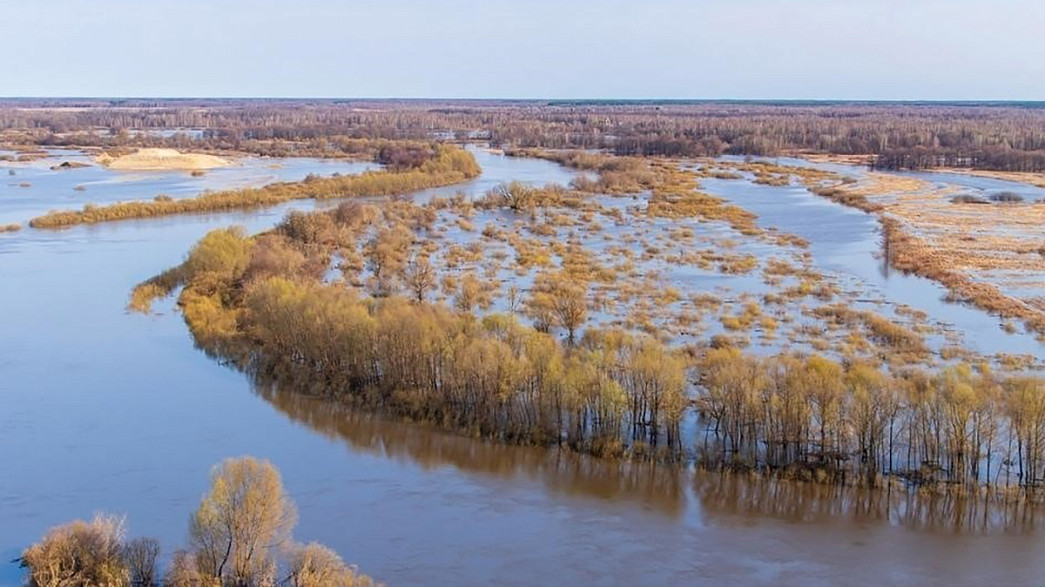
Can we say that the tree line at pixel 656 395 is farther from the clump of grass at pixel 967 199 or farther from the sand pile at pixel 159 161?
the sand pile at pixel 159 161

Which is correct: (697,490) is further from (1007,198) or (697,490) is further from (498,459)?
(1007,198)

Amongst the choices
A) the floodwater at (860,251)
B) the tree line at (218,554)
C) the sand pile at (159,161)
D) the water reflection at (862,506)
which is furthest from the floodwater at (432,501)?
the sand pile at (159,161)

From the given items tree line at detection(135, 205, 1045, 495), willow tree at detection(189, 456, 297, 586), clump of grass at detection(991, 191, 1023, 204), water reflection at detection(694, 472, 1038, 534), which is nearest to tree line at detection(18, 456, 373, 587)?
willow tree at detection(189, 456, 297, 586)

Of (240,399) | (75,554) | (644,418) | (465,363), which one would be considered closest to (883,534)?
(644,418)

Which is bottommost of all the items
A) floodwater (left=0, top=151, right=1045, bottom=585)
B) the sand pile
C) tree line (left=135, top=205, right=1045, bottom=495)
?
floodwater (left=0, top=151, right=1045, bottom=585)

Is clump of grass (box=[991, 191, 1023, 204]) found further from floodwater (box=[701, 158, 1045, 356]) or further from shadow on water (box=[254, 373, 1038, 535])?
shadow on water (box=[254, 373, 1038, 535])

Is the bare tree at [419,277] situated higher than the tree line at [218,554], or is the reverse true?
the bare tree at [419,277]

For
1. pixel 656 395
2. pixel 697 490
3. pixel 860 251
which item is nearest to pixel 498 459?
pixel 656 395
